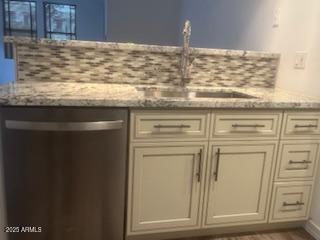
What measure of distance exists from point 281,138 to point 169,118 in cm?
69

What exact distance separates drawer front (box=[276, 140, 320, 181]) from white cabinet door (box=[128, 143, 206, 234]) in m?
0.50

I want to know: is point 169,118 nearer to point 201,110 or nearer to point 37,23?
point 201,110

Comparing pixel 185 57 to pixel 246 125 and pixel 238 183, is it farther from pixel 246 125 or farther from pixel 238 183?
pixel 238 183

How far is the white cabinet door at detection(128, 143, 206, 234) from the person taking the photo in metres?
1.49

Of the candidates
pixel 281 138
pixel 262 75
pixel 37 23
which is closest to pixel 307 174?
pixel 281 138

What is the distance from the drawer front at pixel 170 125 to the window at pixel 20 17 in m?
6.85

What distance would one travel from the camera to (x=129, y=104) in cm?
138

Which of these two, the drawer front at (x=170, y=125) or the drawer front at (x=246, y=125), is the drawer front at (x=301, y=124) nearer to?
the drawer front at (x=246, y=125)

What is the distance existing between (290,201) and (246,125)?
0.61 m

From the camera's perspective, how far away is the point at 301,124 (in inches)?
65.0

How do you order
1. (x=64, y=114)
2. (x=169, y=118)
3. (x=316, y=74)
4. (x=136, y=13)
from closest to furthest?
1. (x=64, y=114)
2. (x=169, y=118)
3. (x=316, y=74)
4. (x=136, y=13)

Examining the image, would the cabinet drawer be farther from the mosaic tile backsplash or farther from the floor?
the mosaic tile backsplash

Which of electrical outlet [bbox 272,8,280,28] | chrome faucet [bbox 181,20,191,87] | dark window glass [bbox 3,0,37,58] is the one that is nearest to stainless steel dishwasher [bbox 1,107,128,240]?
chrome faucet [bbox 181,20,191,87]

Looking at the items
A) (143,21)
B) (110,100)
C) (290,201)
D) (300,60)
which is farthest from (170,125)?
(143,21)
